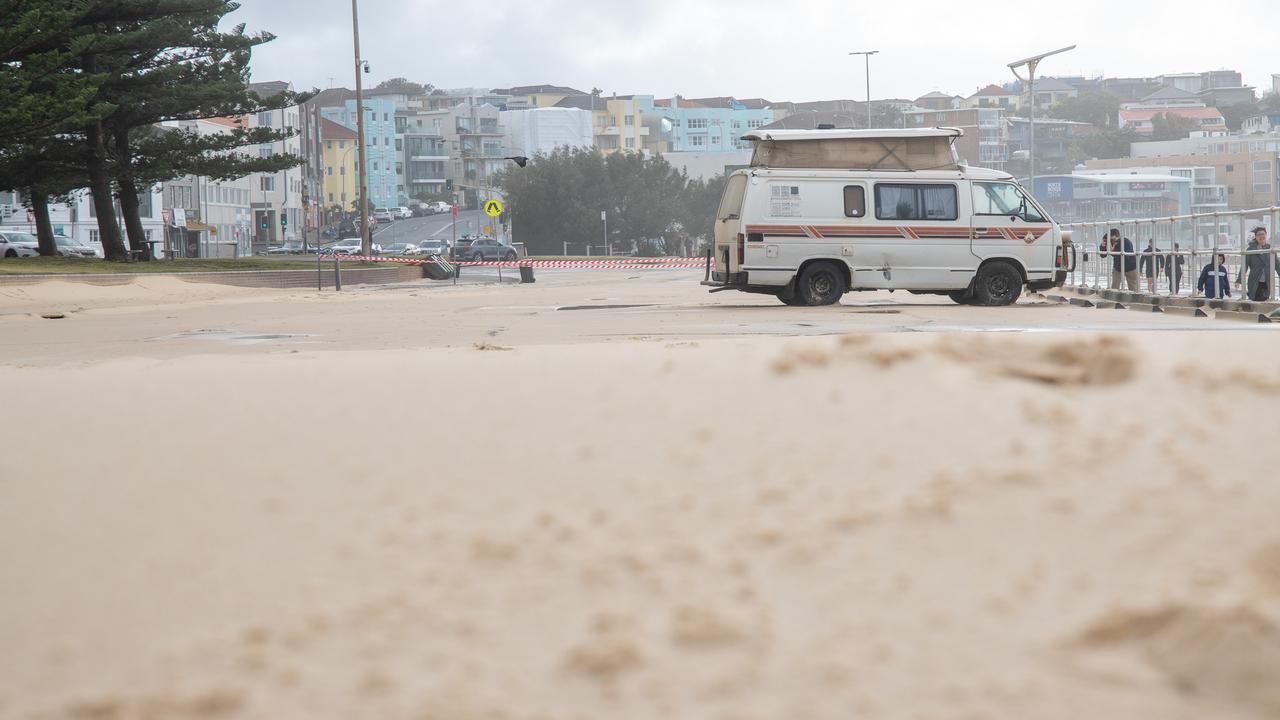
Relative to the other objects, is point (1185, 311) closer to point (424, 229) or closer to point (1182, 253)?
point (1182, 253)

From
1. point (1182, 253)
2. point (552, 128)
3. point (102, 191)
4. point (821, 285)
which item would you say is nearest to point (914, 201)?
point (821, 285)

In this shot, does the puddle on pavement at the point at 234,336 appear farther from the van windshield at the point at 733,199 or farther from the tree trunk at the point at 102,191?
the tree trunk at the point at 102,191

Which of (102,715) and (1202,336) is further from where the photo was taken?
(1202,336)

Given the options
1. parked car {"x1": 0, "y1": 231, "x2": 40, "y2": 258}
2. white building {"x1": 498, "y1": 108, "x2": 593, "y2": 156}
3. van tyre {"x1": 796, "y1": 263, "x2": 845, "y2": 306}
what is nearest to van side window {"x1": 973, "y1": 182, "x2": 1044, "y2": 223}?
van tyre {"x1": 796, "y1": 263, "x2": 845, "y2": 306}

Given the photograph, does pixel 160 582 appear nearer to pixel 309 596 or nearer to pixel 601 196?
pixel 309 596

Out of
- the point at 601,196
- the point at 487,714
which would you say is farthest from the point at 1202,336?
the point at 601,196

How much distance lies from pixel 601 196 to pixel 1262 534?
9412 cm

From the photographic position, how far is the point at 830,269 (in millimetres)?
19078

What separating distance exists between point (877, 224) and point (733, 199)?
1978 mm

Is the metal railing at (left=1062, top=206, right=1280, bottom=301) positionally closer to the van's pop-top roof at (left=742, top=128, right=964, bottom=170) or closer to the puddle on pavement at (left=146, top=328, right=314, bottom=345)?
the van's pop-top roof at (left=742, top=128, right=964, bottom=170)

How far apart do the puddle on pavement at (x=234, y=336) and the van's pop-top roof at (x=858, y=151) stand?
786 centimetres

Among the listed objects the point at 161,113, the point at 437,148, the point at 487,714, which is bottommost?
the point at 487,714

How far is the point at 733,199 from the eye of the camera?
19562 mm

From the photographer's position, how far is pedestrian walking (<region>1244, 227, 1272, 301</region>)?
59.3 ft
